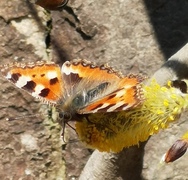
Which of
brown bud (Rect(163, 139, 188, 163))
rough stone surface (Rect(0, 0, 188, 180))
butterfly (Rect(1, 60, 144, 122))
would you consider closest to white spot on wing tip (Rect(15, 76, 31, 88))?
butterfly (Rect(1, 60, 144, 122))

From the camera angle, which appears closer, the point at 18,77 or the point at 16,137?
the point at 18,77

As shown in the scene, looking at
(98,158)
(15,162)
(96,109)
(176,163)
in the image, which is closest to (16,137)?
(15,162)

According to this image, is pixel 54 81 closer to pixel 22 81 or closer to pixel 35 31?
pixel 22 81

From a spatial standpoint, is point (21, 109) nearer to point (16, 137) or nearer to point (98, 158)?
point (16, 137)

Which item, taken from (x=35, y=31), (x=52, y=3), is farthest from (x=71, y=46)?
(x=52, y=3)

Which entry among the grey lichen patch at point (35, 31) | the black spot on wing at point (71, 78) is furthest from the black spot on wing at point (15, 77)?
the grey lichen patch at point (35, 31)
